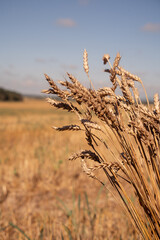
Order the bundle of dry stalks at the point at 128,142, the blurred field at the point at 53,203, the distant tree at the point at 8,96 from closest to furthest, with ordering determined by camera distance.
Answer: the bundle of dry stalks at the point at 128,142
the blurred field at the point at 53,203
the distant tree at the point at 8,96

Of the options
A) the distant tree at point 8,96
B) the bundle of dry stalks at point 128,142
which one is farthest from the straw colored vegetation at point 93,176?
the distant tree at point 8,96

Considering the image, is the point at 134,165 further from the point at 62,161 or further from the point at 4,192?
the point at 62,161

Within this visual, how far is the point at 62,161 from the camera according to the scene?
18.2 ft

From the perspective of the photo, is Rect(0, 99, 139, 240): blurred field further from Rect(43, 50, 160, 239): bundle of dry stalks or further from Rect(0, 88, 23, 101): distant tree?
Rect(0, 88, 23, 101): distant tree

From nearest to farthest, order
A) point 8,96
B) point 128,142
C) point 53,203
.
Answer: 1. point 128,142
2. point 53,203
3. point 8,96

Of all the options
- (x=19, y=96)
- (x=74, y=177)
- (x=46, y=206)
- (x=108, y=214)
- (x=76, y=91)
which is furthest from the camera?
(x=19, y=96)

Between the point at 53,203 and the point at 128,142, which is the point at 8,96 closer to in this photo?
the point at 53,203

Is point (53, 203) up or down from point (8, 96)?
down

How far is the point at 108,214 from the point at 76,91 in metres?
2.44

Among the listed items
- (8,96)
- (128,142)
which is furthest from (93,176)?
(8,96)

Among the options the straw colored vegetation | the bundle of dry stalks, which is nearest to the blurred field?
the straw colored vegetation

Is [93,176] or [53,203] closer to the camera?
[93,176]

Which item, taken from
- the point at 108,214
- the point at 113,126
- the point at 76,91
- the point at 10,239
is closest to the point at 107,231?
the point at 108,214

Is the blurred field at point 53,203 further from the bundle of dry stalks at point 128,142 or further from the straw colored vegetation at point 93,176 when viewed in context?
the bundle of dry stalks at point 128,142
